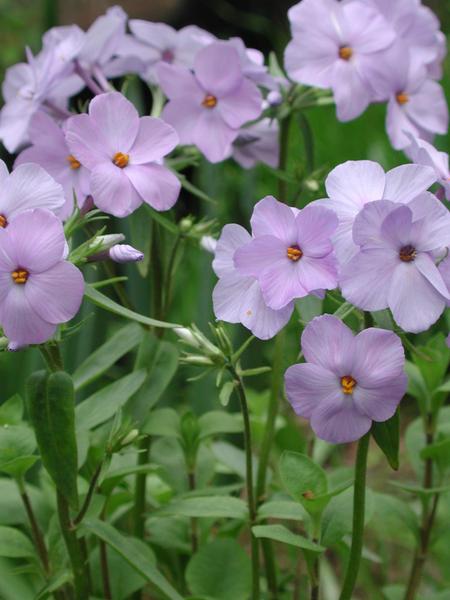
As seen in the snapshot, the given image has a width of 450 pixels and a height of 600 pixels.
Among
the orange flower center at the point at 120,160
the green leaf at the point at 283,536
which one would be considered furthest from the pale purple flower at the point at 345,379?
the orange flower center at the point at 120,160

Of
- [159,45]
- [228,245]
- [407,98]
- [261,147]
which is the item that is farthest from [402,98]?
[228,245]

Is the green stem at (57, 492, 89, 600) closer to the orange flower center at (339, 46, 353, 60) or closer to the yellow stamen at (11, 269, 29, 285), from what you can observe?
the yellow stamen at (11, 269, 29, 285)

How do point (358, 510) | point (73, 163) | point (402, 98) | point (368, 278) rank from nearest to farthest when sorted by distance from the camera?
point (368, 278) → point (358, 510) → point (73, 163) → point (402, 98)

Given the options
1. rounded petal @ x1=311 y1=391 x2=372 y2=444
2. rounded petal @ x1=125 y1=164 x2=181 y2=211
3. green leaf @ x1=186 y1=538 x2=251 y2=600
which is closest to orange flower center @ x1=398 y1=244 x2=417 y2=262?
rounded petal @ x1=311 y1=391 x2=372 y2=444

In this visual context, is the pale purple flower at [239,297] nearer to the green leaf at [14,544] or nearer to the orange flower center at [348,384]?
the orange flower center at [348,384]

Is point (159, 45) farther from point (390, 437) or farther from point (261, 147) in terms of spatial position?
point (390, 437)

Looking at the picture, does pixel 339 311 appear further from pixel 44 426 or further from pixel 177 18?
pixel 177 18

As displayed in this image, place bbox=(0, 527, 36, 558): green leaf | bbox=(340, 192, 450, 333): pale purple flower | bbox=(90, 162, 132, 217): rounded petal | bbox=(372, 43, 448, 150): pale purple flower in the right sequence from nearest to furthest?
bbox=(340, 192, 450, 333): pale purple flower → bbox=(90, 162, 132, 217): rounded petal → bbox=(0, 527, 36, 558): green leaf → bbox=(372, 43, 448, 150): pale purple flower
